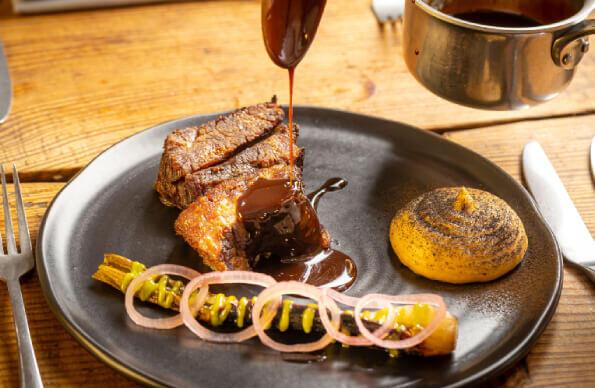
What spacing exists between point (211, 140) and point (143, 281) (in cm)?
80

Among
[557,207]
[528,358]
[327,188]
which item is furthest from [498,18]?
[528,358]

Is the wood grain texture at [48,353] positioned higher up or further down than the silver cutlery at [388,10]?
further down

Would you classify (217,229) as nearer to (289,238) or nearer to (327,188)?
Result: (289,238)

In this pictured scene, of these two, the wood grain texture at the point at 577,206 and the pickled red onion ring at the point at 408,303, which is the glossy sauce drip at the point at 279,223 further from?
the wood grain texture at the point at 577,206

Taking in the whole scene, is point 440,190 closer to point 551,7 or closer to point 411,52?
point 411,52

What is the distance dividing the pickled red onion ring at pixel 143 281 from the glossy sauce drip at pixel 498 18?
1.62m

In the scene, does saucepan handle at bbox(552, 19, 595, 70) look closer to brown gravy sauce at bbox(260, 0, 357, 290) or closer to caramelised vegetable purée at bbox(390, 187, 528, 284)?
caramelised vegetable purée at bbox(390, 187, 528, 284)

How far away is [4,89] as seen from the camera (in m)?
3.88

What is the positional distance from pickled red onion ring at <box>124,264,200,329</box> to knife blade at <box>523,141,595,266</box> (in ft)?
4.75

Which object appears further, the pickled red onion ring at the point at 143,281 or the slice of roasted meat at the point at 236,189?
the slice of roasted meat at the point at 236,189

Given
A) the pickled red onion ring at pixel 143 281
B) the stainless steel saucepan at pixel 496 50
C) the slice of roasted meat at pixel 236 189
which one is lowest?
the pickled red onion ring at pixel 143 281

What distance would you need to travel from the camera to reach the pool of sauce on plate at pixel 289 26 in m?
2.29

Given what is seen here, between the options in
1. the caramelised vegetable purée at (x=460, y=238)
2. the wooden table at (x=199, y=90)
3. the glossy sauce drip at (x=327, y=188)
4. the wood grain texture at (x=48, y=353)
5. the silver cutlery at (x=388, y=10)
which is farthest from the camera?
the silver cutlery at (x=388, y=10)

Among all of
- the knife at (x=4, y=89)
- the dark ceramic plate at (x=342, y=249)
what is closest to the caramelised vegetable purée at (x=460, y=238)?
the dark ceramic plate at (x=342, y=249)
